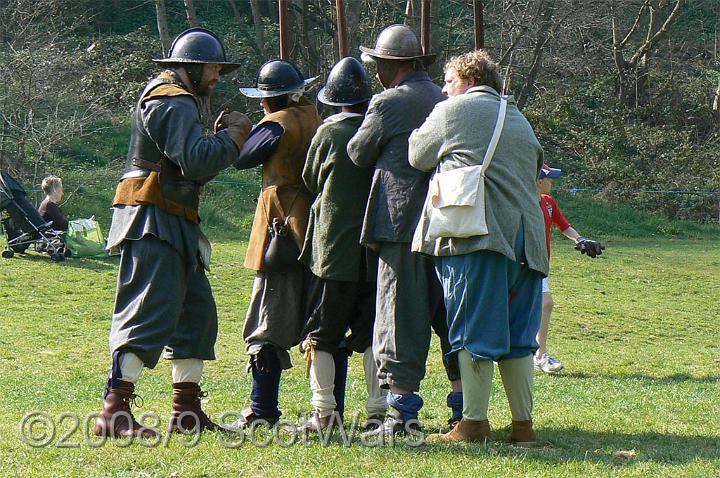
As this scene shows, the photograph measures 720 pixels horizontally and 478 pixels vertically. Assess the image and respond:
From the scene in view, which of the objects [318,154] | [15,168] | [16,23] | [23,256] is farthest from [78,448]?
[16,23]

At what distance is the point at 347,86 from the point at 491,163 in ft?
3.70

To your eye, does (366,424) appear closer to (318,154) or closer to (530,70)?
(318,154)

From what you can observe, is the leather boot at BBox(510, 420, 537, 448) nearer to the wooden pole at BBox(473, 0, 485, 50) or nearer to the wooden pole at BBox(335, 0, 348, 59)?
the wooden pole at BBox(473, 0, 485, 50)

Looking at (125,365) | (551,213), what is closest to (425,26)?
(551,213)

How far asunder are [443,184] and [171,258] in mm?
1516

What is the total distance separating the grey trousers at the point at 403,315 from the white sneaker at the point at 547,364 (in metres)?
3.74

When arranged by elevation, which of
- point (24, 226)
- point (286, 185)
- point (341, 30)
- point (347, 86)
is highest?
point (341, 30)

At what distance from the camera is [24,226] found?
1655cm

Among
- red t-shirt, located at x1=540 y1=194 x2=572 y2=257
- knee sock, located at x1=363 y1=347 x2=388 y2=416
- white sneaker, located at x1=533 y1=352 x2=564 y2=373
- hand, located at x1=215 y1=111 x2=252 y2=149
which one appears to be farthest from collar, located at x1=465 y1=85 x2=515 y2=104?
white sneaker, located at x1=533 y1=352 x2=564 y2=373

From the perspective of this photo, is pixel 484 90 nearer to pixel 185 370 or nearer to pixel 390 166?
pixel 390 166

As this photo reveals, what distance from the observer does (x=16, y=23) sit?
27.8 meters

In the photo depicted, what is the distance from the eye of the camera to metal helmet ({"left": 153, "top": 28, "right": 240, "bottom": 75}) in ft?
19.4

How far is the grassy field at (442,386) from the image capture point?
16.7ft

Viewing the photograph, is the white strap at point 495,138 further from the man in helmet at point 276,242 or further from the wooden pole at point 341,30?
the wooden pole at point 341,30
